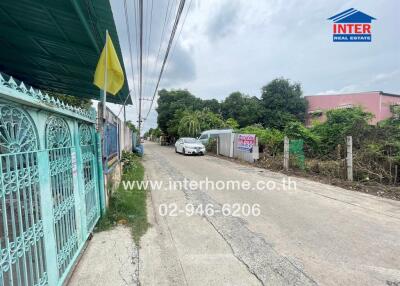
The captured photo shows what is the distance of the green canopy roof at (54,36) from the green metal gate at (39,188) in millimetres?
1491

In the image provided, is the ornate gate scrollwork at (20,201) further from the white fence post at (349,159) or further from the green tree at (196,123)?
the green tree at (196,123)

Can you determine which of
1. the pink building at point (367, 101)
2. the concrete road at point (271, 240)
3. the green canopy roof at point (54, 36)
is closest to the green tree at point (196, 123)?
the pink building at point (367, 101)

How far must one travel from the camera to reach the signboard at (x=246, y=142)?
12.8 m

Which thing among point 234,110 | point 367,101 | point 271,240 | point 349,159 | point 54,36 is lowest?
point 271,240

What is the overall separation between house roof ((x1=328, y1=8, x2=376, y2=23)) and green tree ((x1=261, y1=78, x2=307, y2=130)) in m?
18.3

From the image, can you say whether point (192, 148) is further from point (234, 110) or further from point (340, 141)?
point (234, 110)

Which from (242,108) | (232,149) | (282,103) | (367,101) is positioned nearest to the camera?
(232,149)

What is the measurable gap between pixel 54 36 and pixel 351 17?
30.4ft

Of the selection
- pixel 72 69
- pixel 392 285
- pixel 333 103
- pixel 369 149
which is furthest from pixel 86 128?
pixel 333 103

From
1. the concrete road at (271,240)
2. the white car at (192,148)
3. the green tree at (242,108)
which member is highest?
the green tree at (242,108)

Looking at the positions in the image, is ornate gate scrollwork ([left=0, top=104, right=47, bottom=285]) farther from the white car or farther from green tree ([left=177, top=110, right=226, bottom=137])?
green tree ([left=177, top=110, right=226, bottom=137])

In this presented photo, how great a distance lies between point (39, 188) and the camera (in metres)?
1.98

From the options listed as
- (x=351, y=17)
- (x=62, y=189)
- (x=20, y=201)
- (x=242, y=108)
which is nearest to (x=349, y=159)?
Result: (x=351, y=17)

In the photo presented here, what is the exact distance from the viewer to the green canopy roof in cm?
319
